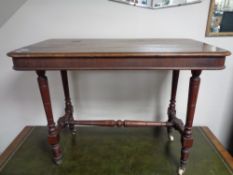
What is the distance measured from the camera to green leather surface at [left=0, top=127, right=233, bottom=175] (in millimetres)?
1044

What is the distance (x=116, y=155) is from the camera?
1160mm

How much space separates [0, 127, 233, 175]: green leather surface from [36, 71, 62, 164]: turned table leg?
9cm

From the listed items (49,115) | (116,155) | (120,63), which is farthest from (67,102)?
(120,63)

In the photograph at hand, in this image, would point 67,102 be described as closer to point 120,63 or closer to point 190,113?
point 120,63

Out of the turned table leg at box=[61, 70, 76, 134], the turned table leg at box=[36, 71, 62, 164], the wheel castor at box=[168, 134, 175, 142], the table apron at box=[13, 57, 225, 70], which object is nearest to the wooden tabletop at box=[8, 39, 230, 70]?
the table apron at box=[13, 57, 225, 70]

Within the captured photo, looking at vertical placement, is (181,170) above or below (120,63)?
below

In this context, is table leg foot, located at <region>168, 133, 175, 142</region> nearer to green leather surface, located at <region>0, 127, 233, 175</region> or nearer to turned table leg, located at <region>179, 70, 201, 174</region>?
green leather surface, located at <region>0, 127, 233, 175</region>

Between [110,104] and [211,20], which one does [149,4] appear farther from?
[110,104]

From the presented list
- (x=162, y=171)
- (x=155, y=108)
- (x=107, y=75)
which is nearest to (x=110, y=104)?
(x=107, y=75)

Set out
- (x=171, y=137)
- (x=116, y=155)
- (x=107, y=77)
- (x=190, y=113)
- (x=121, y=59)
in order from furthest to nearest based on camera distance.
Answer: (x=107, y=77), (x=171, y=137), (x=116, y=155), (x=190, y=113), (x=121, y=59)

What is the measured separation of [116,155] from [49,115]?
1.62ft

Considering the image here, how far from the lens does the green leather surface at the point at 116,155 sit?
3.43 ft

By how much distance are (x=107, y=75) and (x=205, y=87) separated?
0.76 meters

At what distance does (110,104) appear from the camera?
58.3 inches
